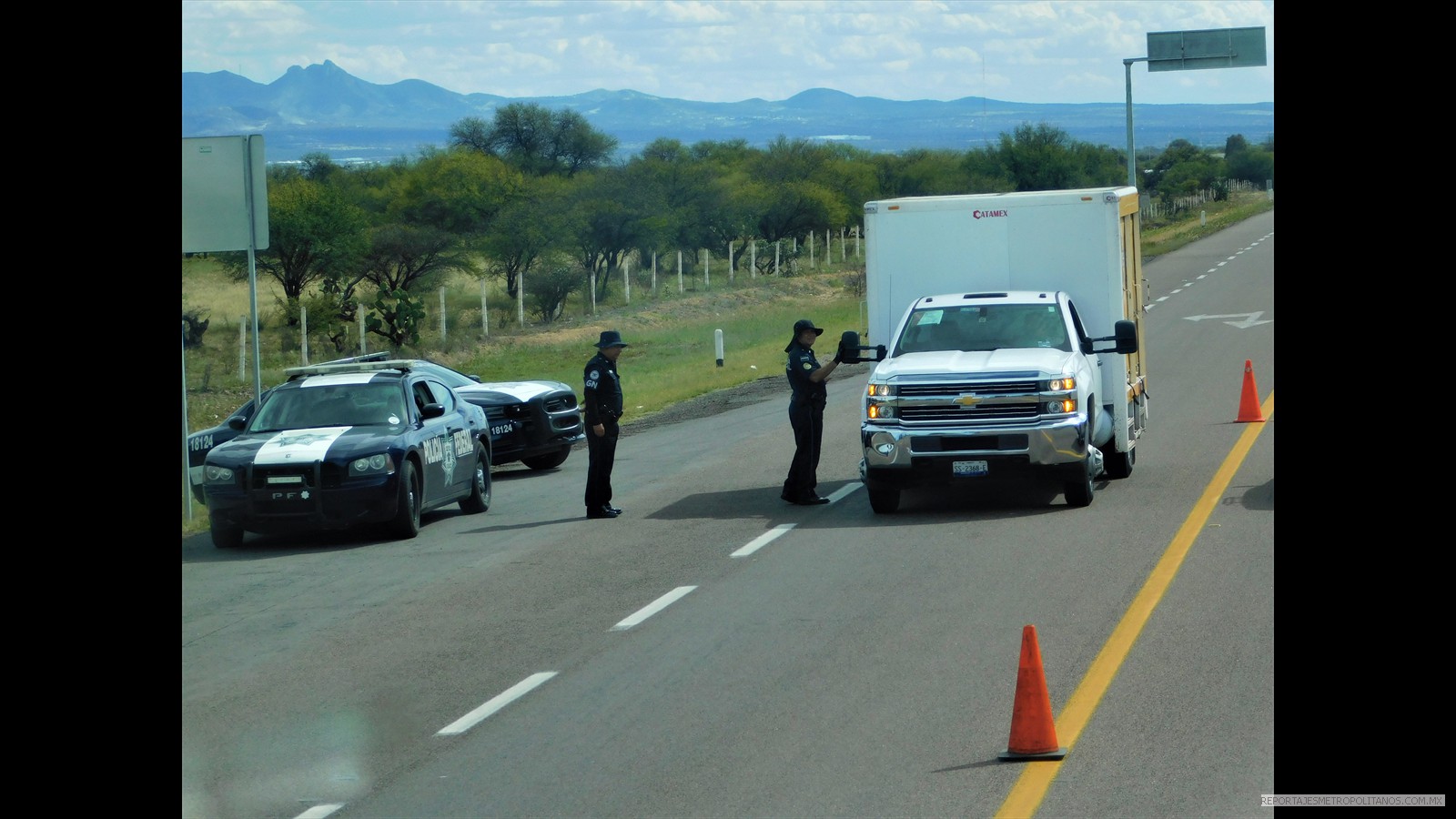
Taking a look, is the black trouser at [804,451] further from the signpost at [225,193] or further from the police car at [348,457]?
the signpost at [225,193]

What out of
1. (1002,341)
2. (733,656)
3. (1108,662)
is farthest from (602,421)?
(1108,662)

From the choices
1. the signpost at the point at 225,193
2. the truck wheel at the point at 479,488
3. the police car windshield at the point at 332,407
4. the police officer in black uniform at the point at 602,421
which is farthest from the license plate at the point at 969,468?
the signpost at the point at 225,193

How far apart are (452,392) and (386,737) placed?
915 cm

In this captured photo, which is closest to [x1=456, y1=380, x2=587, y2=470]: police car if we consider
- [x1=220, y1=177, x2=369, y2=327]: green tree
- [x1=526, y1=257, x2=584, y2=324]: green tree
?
[x1=220, y1=177, x2=369, y2=327]: green tree

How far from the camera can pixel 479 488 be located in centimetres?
1706

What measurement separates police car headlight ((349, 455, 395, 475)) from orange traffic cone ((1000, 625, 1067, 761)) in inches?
344

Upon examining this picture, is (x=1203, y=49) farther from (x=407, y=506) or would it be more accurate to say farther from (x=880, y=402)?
(x=407, y=506)

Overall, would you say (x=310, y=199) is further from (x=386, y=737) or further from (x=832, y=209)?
(x=386, y=737)

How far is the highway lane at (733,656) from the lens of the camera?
23.7 ft

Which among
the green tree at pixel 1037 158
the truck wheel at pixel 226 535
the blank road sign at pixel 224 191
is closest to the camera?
the truck wheel at pixel 226 535

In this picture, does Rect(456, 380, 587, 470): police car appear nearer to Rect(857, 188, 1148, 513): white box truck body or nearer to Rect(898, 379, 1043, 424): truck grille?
Rect(857, 188, 1148, 513): white box truck body

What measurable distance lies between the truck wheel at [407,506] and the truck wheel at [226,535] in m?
1.47

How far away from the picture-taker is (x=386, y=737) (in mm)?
8336
